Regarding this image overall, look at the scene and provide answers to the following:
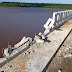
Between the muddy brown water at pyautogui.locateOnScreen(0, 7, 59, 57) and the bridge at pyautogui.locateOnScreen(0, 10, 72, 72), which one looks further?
the muddy brown water at pyautogui.locateOnScreen(0, 7, 59, 57)

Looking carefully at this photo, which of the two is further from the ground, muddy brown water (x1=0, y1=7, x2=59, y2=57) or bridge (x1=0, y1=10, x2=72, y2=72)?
bridge (x1=0, y1=10, x2=72, y2=72)

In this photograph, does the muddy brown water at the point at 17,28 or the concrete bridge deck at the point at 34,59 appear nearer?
the concrete bridge deck at the point at 34,59

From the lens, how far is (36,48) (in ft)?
19.7

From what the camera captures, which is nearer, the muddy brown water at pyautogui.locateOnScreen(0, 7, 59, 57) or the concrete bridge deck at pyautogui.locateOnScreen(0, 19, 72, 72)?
the concrete bridge deck at pyautogui.locateOnScreen(0, 19, 72, 72)

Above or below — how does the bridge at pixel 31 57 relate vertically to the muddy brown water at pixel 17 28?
above

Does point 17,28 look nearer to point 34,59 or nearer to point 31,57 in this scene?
point 31,57

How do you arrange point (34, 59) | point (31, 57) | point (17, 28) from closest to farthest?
point (34, 59)
point (31, 57)
point (17, 28)

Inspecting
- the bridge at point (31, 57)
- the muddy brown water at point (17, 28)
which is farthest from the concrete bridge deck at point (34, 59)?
the muddy brown water at point (17, 28)

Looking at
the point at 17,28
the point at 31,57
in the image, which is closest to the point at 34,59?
the point at 31,57

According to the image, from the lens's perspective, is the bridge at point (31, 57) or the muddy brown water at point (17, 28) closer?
the bridge at point (31, 57)

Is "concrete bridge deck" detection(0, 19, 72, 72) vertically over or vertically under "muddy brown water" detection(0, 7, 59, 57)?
over

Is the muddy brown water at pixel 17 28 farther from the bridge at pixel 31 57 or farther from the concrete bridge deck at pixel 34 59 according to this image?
the concrete bridge deck at pixel 34 59

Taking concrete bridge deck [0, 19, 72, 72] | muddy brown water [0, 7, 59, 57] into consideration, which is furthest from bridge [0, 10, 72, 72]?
muddy brown water [0, 7, 59, 57]

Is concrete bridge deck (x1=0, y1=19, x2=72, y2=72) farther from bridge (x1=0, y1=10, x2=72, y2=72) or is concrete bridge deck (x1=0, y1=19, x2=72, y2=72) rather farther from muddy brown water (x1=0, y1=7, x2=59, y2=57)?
muddy brown water (x1=0, y1=7, x2=59, y2=57)
